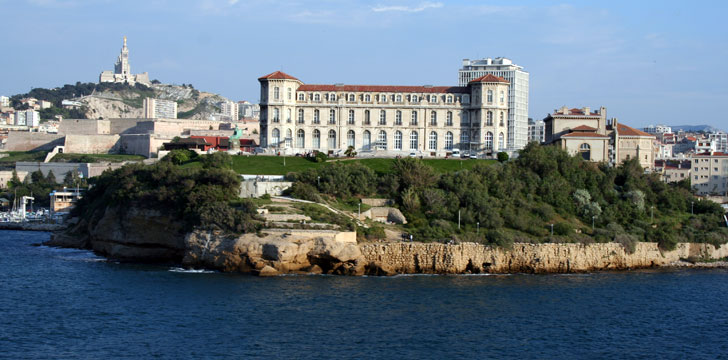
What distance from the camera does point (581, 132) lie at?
2854 inches

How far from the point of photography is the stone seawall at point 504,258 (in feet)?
157

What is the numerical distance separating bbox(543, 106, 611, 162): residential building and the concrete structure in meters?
23.3

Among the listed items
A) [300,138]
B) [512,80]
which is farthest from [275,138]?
[512,80]

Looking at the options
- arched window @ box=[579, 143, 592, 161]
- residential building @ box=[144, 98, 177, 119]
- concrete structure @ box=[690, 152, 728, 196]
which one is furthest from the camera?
residential building @ box=[144, 98, 177, 119]

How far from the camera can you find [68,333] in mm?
32656

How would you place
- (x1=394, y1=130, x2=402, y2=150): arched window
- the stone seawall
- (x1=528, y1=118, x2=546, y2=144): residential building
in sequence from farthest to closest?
(x1=528, y1=118, x2=546, y2=144): residential building
(x1=394, y1=130, x2=402, y2=150): arched window
the stone seawall

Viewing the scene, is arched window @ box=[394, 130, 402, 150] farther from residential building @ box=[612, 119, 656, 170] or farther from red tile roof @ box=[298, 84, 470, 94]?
residential building @ box=[612, 119, 656, 170]

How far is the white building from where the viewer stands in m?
140

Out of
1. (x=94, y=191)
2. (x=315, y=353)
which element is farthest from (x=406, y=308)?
(x=94, y=191)

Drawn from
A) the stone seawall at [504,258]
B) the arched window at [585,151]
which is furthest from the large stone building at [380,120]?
the stone seawall at [504,258]

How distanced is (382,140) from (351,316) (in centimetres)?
4278

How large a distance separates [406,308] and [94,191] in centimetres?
3718

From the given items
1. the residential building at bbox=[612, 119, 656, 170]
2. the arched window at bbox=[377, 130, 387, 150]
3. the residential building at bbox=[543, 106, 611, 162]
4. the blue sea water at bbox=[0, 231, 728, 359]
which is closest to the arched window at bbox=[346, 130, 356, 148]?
the arched window at bbox=[377, 130, 387, 150]

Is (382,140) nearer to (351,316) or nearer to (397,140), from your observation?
(397,140)
